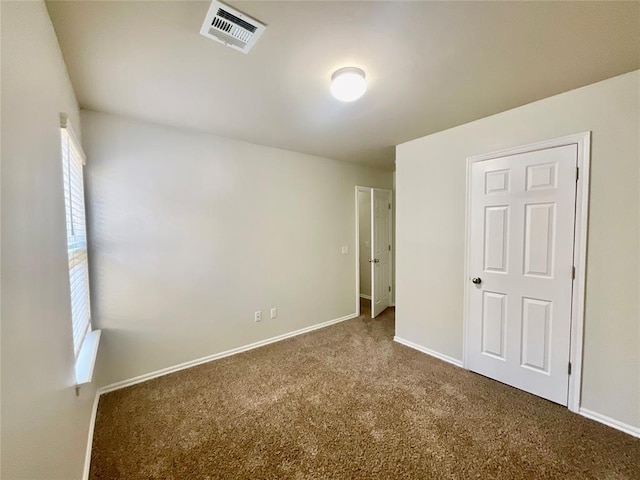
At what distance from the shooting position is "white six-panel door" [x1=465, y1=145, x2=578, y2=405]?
2.05m

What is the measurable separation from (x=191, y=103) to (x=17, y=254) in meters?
1.72

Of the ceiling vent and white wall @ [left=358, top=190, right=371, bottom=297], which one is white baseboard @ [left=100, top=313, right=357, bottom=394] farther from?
the ceiling vent

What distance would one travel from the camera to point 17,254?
830 millimetres

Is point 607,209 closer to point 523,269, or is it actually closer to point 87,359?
point 523,269

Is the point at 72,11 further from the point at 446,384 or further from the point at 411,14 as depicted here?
the point at 446,384

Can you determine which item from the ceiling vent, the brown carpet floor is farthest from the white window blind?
the ceiling vent

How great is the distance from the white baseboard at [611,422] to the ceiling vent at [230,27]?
330cm

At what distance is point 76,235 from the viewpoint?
73.3 inches

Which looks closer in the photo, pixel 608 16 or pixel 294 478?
pixel 608 16

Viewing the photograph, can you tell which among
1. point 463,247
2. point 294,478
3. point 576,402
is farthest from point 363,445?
point 463,247

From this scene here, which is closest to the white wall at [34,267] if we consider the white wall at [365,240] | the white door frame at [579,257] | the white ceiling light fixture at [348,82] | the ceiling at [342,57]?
the ceiling at [342,57]

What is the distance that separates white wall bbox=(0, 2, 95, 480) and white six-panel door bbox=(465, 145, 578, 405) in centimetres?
293

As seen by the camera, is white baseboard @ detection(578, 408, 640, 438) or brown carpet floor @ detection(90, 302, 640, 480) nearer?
brown carpet floor @ detection(90, 302, 640, 480)

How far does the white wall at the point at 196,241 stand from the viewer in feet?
7.68
